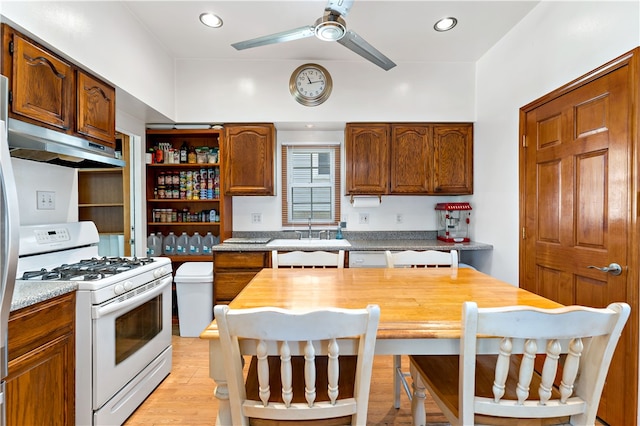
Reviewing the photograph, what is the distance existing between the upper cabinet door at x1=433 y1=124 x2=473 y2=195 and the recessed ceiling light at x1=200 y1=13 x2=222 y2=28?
2227 millimetres

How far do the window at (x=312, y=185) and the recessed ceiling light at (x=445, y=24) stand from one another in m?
1.48

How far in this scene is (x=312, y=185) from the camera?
355cm

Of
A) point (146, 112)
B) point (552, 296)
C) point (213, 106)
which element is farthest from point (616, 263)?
point (146, 112)

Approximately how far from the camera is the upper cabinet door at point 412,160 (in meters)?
3.19

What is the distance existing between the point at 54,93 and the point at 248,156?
5.37 ft

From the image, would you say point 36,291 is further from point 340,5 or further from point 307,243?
point 307,243

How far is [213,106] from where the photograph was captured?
10.3 feet

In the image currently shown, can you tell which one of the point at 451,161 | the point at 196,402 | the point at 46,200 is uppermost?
the point at 451,161

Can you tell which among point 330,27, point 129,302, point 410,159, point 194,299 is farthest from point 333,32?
point 194,299

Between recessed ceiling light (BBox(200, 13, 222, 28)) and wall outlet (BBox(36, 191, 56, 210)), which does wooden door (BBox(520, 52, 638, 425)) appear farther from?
wall outlet (BBox(36, 191, 56, 210))

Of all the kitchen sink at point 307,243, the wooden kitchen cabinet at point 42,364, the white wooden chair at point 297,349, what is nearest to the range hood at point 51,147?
the wooden kitchen cabinet at point 42,364

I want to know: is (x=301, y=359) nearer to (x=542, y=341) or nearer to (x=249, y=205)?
(x=542, y=341)

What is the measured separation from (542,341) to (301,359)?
2.97 ft

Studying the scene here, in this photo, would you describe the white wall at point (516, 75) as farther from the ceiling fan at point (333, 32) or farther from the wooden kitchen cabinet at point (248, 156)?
the wooden kitchen cabinet at point (248, 156)
